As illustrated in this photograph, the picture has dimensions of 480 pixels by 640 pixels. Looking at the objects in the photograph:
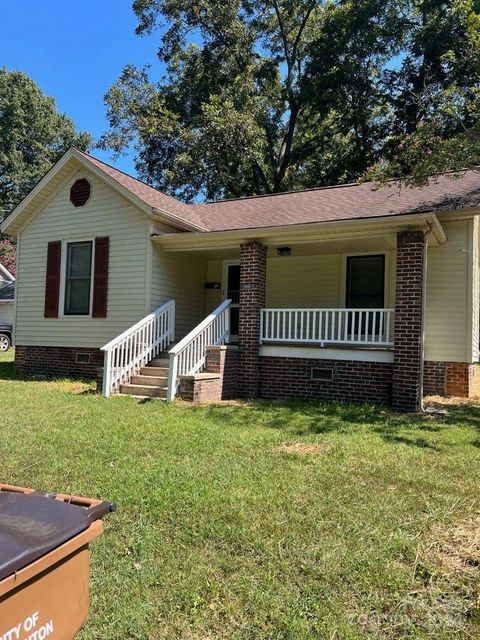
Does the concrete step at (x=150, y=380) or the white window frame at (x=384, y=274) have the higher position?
the white window frame at (x=384, y=274)

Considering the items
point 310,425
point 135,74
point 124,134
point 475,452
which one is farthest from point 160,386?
point 135,74

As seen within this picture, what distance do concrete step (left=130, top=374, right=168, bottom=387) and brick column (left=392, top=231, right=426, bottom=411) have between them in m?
4.09

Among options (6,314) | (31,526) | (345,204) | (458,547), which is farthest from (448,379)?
(6,314)

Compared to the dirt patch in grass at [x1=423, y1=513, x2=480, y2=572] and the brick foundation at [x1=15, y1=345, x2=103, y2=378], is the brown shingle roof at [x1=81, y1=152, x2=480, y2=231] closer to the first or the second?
the brick foundation at [x1=15, y1=345, x2=103, y2=378]

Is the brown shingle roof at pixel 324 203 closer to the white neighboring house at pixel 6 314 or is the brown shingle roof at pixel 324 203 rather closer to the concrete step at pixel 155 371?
the concrete step at pixel 155 371

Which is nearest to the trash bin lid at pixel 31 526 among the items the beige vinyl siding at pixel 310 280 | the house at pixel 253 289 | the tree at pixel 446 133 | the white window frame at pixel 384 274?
the house at pixel 253 289

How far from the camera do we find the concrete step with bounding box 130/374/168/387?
A: 29.5 feet

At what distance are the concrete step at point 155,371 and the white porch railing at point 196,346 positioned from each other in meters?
0.68

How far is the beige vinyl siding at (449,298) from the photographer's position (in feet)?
30.8

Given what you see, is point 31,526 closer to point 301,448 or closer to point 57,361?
point 301,448

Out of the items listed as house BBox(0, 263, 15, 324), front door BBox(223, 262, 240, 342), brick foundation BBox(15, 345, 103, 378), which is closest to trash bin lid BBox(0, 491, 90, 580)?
brick foundation BBox(15, 345, 103, 378)

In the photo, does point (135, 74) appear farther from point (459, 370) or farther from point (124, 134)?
point (459, 370)

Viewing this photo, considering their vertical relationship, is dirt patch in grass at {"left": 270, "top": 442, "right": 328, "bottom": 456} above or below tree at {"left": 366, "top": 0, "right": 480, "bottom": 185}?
below

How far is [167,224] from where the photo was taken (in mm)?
11078
